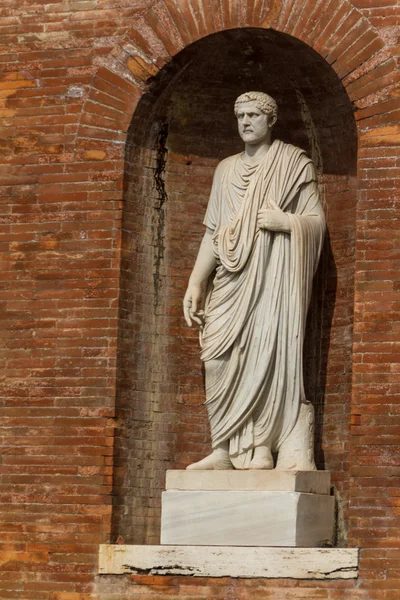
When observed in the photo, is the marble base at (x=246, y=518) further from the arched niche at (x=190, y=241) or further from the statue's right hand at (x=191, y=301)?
the statue's right hand at (x=191, y=301)

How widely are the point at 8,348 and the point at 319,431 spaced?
94.8 inches

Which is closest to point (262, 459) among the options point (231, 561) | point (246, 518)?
point (246, 518)

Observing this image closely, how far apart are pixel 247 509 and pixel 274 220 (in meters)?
2.06

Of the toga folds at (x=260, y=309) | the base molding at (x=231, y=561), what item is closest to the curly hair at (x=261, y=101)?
the toga folds at (x=260, y=309)

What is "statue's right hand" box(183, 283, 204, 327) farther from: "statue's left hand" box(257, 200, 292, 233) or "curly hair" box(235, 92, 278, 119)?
"curly hair" box(235, 92, 278, 119)

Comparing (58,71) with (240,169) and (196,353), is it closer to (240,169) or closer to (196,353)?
(240,169)

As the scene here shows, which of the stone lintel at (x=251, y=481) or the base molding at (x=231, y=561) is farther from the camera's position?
the stone lintel at (x=251, y=481)

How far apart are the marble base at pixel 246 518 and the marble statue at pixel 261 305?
30 centimetres

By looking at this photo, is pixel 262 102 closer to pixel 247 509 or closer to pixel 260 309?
pixel 260 309

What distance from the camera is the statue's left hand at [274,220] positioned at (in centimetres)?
1209

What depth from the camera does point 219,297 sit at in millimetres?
12312

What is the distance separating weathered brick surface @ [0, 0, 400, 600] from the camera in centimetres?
1205

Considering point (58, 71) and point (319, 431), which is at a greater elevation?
point (58, 71)

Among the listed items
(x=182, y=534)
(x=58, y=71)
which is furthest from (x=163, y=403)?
(x=58, y=71)
